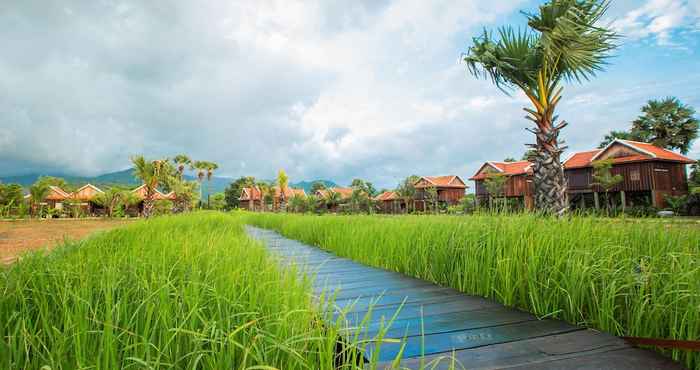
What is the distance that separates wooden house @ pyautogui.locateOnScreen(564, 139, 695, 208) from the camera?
23938 millimetres

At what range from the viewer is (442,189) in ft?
153

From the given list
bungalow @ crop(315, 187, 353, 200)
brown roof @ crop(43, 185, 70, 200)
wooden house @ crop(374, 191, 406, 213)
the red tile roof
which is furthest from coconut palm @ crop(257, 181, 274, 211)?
the red tile roof

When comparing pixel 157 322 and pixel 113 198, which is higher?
pixel 113 198

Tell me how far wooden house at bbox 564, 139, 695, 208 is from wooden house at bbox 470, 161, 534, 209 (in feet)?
19.0

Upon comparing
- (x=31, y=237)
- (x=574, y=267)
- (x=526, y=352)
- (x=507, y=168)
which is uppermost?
(x=507, y=168)

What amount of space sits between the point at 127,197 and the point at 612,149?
4636cm

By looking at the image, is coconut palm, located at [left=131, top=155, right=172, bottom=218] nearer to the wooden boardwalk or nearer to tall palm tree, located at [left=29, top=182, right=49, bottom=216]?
tall palm tree, located at [left=29, top=182, right=49, bottom=216]

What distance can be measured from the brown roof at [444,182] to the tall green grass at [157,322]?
4496cm

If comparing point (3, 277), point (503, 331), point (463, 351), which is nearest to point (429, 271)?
point (503, 331)

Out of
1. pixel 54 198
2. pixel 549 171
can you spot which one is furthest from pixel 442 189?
pixel 54 198

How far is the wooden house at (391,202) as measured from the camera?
50375 millimetres

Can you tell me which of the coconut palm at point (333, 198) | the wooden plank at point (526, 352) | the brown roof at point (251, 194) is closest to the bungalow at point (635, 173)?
the wooden plank at point (526, 352)

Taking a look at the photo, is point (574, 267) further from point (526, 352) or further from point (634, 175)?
point (634, 175)

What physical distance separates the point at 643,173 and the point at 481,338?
2967cm
